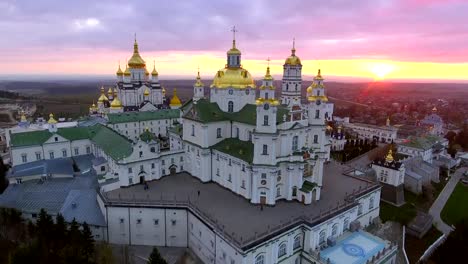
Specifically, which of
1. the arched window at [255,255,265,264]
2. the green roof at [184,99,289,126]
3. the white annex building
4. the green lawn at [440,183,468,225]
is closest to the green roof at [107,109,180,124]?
the white annex building

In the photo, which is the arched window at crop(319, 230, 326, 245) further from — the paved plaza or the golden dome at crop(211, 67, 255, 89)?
the golden dome at crop(211, 67, 255, 89)

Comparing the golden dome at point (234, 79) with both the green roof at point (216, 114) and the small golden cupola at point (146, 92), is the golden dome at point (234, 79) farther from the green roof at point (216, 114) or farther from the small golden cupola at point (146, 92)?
the small golden cupola at point (146, 92)

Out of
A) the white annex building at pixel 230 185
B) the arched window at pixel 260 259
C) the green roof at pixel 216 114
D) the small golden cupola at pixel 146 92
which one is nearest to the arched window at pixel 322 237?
the white annex building at pixel 230 185

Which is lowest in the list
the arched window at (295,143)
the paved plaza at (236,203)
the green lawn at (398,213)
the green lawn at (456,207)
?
the green lawn at (456,207)

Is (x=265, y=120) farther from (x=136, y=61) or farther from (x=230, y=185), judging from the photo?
(x=136, y=61)

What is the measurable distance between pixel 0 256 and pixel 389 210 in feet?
128

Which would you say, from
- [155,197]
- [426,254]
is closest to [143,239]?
[155,197]

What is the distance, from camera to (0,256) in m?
25.4

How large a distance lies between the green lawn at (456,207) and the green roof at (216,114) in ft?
80.9

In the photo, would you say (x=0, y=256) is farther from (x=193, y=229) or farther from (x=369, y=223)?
(x=369, y=223)

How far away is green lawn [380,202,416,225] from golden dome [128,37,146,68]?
151 feet

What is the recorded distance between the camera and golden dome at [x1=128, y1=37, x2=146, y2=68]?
58.3 m

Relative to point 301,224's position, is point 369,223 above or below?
below

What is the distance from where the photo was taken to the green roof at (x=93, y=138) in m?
34.2
